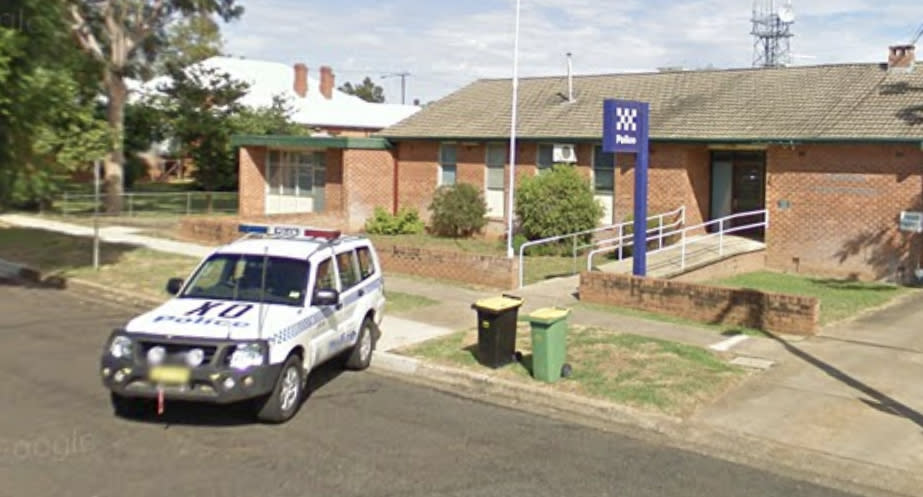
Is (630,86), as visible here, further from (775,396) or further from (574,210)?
(775,396)

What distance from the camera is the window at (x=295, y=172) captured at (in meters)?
29.8

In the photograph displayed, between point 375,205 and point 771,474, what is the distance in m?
21.1

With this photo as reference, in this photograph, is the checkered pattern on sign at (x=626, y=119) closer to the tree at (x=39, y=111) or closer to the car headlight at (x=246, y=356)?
the car headlight at (x=246, y=356)

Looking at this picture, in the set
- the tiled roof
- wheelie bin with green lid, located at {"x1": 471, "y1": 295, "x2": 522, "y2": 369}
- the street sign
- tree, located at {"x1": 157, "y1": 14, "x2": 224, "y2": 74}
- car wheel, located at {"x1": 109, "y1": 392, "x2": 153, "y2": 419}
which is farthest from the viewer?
Answer: tree, located at {"x1": 157, "y1": 14, "x2": 224, "y2": 74}

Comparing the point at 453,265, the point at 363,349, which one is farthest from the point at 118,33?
the point at 363,349

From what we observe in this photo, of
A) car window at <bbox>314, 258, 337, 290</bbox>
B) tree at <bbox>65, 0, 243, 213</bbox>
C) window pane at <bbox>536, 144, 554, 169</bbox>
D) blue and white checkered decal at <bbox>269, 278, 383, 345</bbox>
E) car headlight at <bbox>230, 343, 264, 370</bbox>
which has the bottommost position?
car headlight at <bbox>230, 343, 264, 370</bbox>

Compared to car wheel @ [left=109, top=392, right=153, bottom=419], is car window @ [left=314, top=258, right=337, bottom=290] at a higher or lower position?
higher

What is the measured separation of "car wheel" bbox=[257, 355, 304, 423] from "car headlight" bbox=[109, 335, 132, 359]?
1.25 m

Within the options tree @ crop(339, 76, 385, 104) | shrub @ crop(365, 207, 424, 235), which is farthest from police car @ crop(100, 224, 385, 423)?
tree @ crop(339, 76, 385, 104)

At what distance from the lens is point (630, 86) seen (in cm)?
2623

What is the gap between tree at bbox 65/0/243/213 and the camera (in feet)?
109

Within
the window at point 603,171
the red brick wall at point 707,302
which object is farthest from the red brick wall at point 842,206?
the red brick wall at point 707,302

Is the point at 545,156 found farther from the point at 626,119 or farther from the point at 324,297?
the point at 324,297

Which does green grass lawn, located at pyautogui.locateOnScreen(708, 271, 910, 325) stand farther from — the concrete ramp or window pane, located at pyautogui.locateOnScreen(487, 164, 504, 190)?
window pane, located at pyautogui.locateOnScreen(487, 164, 504, 190)
